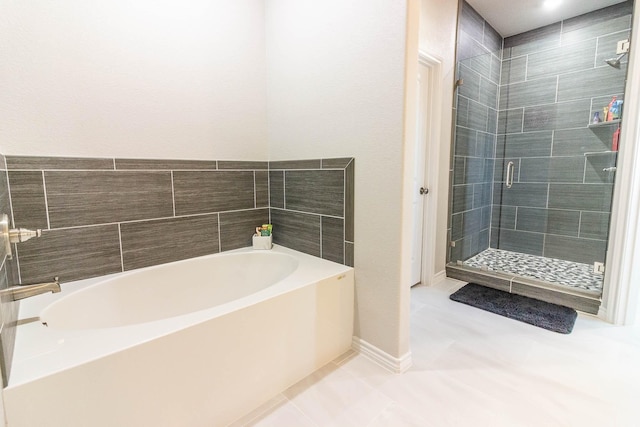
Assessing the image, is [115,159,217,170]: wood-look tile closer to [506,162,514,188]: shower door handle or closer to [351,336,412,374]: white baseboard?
[351,336,412,374]: white baseboard

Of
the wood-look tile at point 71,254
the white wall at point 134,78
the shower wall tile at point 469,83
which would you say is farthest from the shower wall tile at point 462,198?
the wood-look tile at point 71,254

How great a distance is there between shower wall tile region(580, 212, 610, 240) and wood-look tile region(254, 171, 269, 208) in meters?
2.73

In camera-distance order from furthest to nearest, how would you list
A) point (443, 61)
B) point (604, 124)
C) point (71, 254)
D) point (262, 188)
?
point (604, 124) < point (443, 61) < point (262, 188) < point (71, 254)

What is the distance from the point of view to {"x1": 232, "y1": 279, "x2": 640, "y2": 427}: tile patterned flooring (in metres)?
1.31

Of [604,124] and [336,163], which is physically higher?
[604,124]

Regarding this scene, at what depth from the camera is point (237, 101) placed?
83.6 inches

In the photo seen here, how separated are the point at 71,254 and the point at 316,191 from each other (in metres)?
1.39

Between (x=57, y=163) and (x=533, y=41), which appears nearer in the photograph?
(x=57, y=163)

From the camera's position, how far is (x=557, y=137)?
126 inches

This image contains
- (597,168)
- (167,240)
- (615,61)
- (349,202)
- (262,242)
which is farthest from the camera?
(597,168)

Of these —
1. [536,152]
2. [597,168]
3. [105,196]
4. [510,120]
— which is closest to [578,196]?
[597,168]

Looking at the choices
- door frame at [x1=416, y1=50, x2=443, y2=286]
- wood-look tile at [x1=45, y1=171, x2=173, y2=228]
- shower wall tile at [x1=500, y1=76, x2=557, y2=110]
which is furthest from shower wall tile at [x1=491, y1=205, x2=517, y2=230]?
wood-look tile at [x1=45, y1=171, x2=173, y2=228]

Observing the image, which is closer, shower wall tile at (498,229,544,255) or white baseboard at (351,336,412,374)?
white baseboard at (351,336,412,374)

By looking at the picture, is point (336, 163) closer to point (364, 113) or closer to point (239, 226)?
point (364, 113)
